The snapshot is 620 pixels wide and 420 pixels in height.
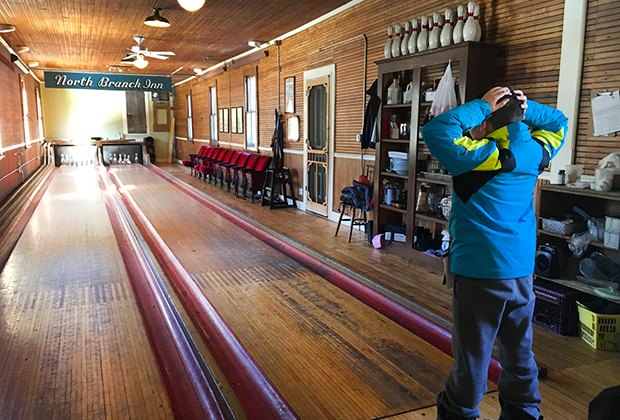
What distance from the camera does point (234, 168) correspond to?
33.5ft

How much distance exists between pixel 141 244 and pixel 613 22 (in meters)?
5.26

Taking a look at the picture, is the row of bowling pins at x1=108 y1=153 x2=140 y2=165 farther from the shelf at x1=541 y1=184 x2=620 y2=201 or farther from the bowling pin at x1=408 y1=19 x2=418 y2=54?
the shelf at x1=541 y1=184 x2=620 y2=201

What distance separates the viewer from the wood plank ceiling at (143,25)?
22.1ft

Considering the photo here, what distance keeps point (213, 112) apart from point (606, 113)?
41.0 feet

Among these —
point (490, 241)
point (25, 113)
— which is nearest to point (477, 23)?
point (490, 241)

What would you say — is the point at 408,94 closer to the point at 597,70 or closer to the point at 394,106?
the point at 394,106

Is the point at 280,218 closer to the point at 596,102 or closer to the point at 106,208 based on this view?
the point at 106,208

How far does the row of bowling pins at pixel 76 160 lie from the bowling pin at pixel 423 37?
50.0 ft

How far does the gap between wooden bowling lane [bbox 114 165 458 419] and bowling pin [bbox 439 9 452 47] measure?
2588mm

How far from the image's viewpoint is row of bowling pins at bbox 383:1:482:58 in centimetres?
444

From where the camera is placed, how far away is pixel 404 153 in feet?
17.7

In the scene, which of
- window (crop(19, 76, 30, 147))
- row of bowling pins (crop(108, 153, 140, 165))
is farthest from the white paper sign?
row of bowling pins (crop(108, 153, 140, 165))

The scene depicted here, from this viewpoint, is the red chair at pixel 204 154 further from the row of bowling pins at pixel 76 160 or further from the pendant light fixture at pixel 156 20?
the pendant light fixture at pixel 156 20

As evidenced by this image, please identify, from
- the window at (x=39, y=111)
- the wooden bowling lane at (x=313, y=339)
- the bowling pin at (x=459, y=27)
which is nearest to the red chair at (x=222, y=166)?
the wooden bowling lane at (x=313, y=339)
